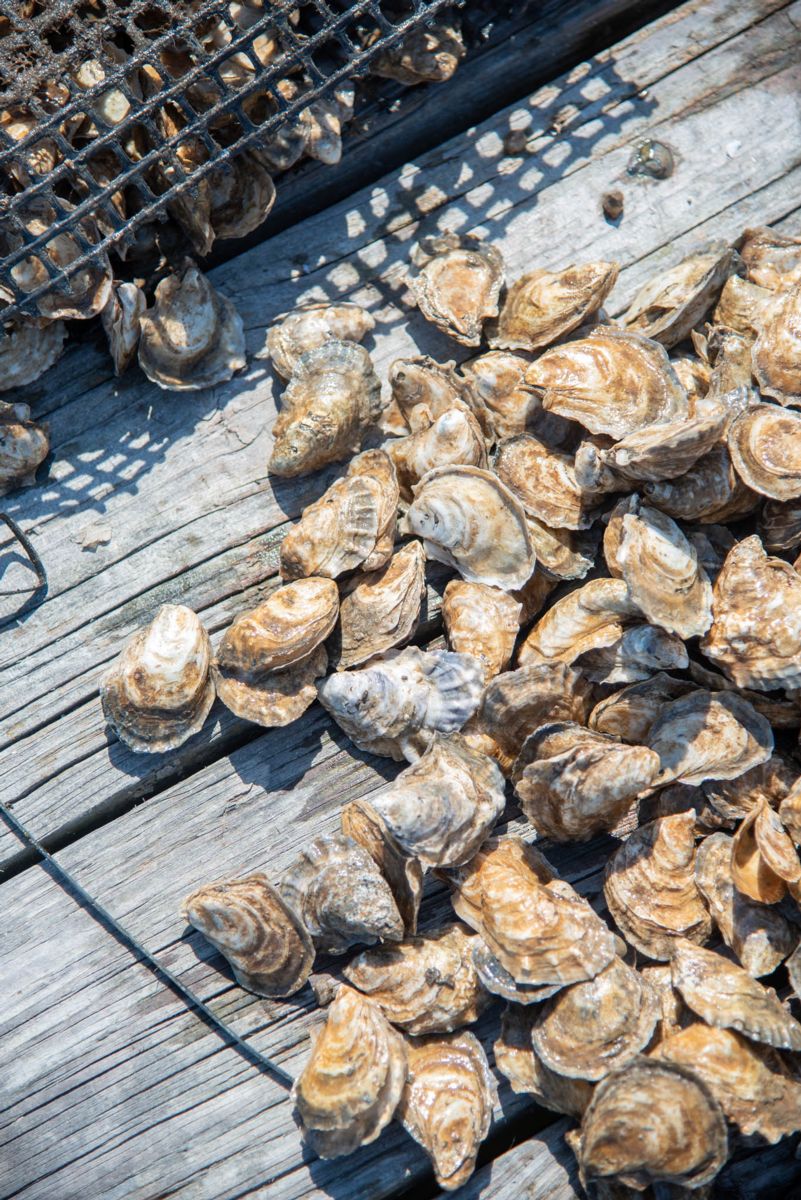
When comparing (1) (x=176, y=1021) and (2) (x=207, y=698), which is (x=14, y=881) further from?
(2) (x=207, y=698)

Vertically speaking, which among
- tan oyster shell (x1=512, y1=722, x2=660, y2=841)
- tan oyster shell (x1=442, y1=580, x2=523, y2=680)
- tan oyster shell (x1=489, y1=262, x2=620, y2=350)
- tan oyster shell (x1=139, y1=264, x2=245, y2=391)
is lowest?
tan oyster shell (x1=512, y1=722, x2=660, y2=841)

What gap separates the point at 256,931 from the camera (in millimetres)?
2039

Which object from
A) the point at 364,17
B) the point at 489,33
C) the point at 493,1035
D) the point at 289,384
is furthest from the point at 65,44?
the point at 493,1035

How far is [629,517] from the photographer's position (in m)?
2.14

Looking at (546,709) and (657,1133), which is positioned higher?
(546,709)

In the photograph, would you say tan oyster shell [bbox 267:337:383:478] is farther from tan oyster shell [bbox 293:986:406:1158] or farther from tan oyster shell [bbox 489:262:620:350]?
tan oyster shell [bbox 293:986:406:1158]

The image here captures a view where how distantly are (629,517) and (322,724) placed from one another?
95 centimetres

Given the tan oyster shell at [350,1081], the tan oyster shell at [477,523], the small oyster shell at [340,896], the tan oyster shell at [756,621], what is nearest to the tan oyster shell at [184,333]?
the tan oyster shell at [477,523]

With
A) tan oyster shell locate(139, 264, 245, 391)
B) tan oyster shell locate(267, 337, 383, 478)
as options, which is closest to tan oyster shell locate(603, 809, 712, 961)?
tan oyster shell locate(267, 337, 383, 478)

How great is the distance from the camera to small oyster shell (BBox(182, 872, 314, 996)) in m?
2.04

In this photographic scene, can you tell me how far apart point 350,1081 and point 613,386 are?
177cm

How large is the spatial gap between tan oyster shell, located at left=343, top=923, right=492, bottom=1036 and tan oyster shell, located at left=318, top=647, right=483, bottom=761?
47cm

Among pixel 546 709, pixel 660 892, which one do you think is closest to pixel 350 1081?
pixel 660 892

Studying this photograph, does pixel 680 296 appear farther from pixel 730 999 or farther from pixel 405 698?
pixel 730 999
